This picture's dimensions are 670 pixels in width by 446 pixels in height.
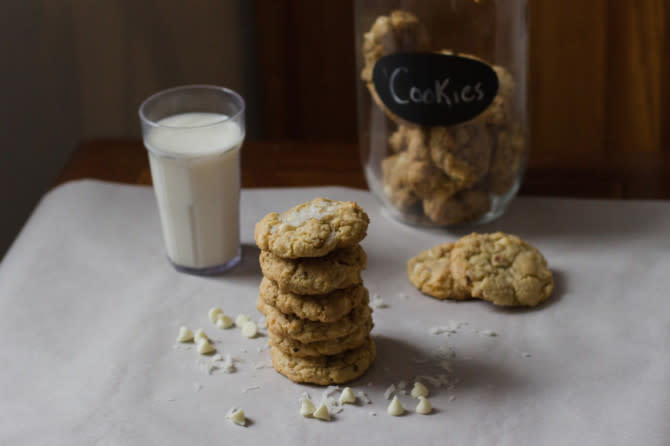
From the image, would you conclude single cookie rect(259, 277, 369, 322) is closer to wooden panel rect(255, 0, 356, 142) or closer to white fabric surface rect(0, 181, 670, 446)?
white fabric surface rect(0, 181, 670, 446)

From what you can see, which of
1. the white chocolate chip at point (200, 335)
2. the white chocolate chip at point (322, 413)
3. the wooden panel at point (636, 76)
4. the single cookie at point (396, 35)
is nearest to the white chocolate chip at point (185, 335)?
the white chocolate chip at point (200, 335)

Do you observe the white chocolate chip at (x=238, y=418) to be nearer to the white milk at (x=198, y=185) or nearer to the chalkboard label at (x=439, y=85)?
the white milk at (x=198, y=185)

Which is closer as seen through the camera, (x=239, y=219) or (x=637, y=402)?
(x=637, y=402)

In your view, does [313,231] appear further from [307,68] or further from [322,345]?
[307,68]

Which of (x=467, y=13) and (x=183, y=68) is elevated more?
(x=467, y=13)

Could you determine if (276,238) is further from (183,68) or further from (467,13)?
(183,68)

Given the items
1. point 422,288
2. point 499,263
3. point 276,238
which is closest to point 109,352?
point 276,238

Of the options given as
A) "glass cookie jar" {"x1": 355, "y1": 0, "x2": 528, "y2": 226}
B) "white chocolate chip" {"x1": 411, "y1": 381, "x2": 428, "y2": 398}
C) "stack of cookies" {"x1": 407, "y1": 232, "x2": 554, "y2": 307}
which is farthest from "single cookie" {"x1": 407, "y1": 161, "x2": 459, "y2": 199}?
"white chocolate chip" {"x1": 411, "y1": 381, "x2": 428, "y2": 398}

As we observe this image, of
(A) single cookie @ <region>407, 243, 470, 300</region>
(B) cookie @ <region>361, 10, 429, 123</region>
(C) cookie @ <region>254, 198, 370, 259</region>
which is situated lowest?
(A) single cookie @ <region>407, 243, 470, 300</region>
